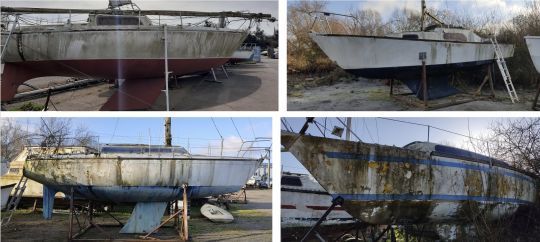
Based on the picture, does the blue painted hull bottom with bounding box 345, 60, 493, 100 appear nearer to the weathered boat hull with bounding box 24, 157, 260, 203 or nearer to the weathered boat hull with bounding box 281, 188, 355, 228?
the weathered boat hull with bounding box 281, 188, 355, 228

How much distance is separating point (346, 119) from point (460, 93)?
2184mm

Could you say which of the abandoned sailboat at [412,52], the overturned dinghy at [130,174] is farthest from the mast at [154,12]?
the overturned dinghy at [130,174]

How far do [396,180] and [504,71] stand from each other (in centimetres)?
246

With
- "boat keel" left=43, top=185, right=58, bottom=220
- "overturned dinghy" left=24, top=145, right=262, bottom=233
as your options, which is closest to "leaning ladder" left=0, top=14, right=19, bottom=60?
"overturned dinghy" left=24, top=145, right=262, bottom=233

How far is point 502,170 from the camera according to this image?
4.98 metres

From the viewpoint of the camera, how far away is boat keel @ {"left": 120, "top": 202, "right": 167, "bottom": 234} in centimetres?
489

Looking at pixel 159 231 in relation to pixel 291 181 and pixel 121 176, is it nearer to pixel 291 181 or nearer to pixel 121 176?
pixel 121 176

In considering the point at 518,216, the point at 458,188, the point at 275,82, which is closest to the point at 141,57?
the point at 275,82

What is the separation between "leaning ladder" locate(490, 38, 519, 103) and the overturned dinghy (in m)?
3.34

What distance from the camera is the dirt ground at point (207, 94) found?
4469 millimetres

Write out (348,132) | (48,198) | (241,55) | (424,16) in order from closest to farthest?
(348,132)
(48,198)
(424,16)
(241,55)

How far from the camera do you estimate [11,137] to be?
484 centimetres

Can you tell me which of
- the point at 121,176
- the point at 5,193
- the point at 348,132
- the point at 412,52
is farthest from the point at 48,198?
the point at 412,52

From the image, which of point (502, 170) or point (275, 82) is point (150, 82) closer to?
point (275, 82)
